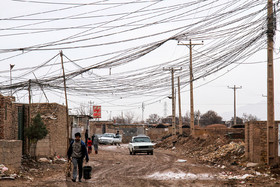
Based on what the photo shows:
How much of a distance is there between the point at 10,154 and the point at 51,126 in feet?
30.2

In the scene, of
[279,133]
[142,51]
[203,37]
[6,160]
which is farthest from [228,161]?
[6,160]

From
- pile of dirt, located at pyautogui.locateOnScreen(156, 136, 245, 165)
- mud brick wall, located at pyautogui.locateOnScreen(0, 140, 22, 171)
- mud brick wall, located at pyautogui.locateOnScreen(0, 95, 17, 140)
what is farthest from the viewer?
pile of dirt, located at pyautogui.locateOnScreen(156, 136, 245, 165)

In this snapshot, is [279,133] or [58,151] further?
[58,151]

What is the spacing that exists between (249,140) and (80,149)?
10746 mm

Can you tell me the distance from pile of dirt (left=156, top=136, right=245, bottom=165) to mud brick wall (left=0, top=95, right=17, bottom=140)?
38.7 ft

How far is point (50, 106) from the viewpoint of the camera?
24984mm

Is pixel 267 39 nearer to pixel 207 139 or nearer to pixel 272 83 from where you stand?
pixel 272 83

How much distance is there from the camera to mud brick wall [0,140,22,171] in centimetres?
1499

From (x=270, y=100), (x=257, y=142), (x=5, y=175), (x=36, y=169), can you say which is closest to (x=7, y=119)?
(x=36, y=169)

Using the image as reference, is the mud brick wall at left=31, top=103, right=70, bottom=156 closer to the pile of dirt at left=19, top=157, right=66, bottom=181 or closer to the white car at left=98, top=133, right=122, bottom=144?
the pile of dirt at left=19, top=157, right=66, bottom=181

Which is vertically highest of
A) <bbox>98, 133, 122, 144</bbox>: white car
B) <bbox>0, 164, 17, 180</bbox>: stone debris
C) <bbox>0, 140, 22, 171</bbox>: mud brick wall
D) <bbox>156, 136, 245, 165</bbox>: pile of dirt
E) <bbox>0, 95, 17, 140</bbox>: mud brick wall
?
<bbox>0, 95, 17, 140</bbox>: mud brick wall

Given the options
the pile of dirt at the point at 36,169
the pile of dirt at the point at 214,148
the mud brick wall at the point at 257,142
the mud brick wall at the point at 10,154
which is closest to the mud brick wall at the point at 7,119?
the pile of dirt at the point at 36,169

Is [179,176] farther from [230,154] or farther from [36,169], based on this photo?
[230,154]

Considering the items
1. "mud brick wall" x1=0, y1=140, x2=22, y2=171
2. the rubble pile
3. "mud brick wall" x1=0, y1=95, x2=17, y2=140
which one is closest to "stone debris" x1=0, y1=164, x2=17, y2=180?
"mud brick wall" x1=0, y1=140, x2=22, y2=171
